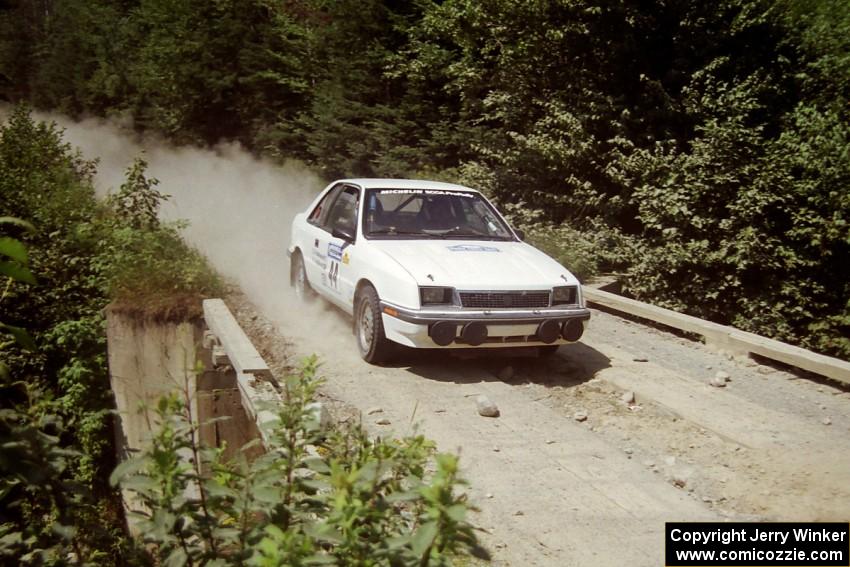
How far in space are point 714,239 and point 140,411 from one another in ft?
30.8

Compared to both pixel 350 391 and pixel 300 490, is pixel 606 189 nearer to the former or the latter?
pixel 350 391

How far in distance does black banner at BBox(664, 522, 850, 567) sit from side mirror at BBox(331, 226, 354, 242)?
4.29 m

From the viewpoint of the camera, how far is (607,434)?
5590mm

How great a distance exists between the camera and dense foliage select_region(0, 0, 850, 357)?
31.0 feet

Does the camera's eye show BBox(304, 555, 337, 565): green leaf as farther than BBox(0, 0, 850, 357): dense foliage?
No

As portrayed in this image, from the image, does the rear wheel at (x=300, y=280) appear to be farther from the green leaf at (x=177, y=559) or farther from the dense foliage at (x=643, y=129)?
the green leaf at (x=177, y=559)

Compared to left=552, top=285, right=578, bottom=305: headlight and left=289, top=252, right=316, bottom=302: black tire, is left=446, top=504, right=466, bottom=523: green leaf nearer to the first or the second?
left=552, top=285, right=578, bottom=305: headlight

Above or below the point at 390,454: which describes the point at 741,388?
below

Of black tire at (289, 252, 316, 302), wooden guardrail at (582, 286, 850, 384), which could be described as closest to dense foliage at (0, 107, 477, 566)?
wooden guardrail at (582, 286, 850, 384)

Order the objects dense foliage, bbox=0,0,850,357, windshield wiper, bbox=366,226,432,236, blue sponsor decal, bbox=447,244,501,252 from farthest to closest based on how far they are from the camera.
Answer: dense foliage, bbox=0,0,850,357
windshield wiper, bbox=366,226,432,236
blue sponsor decal, bbox=447,244,501,252

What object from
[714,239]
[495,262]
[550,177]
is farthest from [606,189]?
[495,262]

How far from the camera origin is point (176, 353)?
909 cm

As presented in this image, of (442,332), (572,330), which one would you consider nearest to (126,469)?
(442,332)

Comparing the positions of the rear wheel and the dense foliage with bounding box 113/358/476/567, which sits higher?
the dense foliage with bounding box 113/358/476/567
